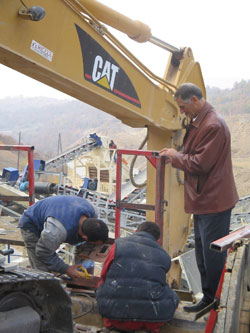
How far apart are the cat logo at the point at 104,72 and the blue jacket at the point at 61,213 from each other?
1191 mm

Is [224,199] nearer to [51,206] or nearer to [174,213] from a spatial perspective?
[51,206]

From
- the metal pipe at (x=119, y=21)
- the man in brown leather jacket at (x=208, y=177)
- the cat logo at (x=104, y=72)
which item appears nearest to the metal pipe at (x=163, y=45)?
the metal pipe at (x=119, y=21)

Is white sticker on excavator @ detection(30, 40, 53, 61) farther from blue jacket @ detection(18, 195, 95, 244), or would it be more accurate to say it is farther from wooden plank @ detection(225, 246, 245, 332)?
wooden plank @ detection(225, 246, 245, 332)

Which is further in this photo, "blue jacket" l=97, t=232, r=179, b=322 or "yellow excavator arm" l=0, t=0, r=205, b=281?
"yellow excavator arm" l=0, t=0, r=205, b=281

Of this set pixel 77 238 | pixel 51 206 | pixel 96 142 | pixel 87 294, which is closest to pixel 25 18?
pixel 51 206

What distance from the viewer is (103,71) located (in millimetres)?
4406

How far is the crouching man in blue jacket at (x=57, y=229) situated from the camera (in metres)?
3.83

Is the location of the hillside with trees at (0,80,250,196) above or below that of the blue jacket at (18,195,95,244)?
above

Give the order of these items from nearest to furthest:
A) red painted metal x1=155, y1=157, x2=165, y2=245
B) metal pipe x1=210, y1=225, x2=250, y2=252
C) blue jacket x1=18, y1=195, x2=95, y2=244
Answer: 1. metal pipe x1=210, y1=225, x2=250, y2=252
2. blue jacket x1=18, y1=195, x2=95, y2=244
3. red painted metal x1=155, y1=157, x2=165, y2=245

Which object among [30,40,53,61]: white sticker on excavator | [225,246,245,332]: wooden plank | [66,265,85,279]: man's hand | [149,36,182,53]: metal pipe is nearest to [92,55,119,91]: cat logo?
[30,40,53,61]: white sticker on excavator

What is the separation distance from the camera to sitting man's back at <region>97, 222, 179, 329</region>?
10.9ft

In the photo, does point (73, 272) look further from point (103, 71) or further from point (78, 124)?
point (78, 124)

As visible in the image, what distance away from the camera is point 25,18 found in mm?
3346

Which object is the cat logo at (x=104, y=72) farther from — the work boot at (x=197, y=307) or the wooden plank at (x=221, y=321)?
the wooden plank at (x=221, y=321)
